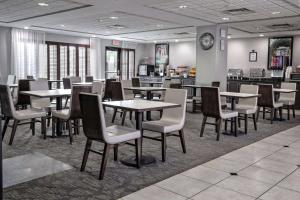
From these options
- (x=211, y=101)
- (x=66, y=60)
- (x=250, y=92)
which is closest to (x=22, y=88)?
(x=211, y=101)

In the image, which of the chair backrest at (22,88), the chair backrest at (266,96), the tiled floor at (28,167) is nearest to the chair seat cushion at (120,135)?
the tiled floor at (28,167)

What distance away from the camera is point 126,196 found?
2949mm

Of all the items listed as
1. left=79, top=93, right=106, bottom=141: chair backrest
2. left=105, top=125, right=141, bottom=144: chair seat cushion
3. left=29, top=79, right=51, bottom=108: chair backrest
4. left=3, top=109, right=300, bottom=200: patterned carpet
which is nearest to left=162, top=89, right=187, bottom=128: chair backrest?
left=3, top=109, right=300, bottom=200: patterned carpet

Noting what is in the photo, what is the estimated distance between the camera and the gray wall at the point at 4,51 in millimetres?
10259

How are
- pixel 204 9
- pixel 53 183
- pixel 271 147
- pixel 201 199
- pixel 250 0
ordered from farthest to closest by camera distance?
pixel 204 9
pixel 250 0
pixel 271 147
pixel 53 183
pixel 201 199

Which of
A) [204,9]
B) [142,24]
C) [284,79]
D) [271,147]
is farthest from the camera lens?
[284,79]

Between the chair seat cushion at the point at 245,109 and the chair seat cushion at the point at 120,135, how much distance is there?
296 cm

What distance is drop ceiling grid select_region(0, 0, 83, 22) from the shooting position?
6.37 meters

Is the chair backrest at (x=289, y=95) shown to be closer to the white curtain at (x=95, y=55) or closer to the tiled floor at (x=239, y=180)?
the tiled floor at (x=239, y=180)

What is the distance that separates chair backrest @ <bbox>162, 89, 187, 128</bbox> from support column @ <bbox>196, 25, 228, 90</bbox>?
4938 mm

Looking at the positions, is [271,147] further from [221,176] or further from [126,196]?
[126,196]

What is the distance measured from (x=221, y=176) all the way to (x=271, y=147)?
1.81m

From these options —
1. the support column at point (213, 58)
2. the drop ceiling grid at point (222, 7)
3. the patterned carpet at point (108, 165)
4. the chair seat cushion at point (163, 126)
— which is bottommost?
the patterned carpet at point (108, 165)

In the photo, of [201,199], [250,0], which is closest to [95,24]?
[250,0]
